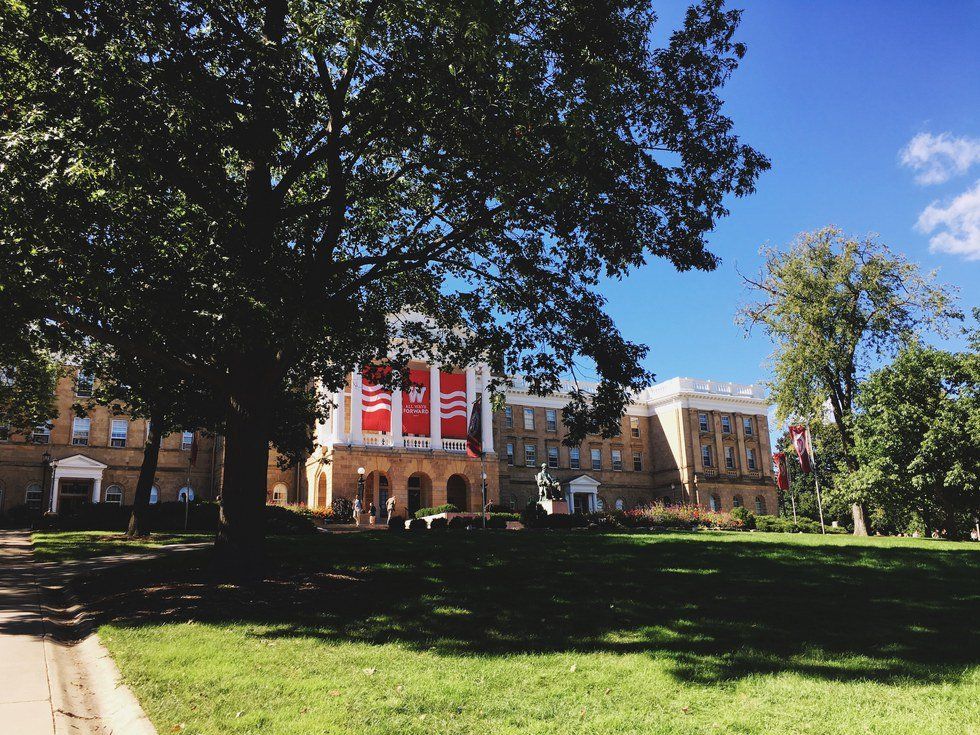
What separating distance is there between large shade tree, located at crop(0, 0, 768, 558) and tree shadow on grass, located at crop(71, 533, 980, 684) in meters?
2.23

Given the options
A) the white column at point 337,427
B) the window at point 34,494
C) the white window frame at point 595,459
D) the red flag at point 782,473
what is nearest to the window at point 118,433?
the window at point 34,494

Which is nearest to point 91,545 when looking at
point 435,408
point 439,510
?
point 439,510

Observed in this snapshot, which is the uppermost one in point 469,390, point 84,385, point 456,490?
point 469,390

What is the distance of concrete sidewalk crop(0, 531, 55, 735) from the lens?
5.20 metres

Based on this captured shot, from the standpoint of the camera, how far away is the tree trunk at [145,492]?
2253 centimetres

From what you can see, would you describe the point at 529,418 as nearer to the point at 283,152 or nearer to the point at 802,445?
the point at 802,445

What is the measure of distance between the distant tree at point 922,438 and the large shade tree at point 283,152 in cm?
1855

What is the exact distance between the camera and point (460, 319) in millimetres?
16422

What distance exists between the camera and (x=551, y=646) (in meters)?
7.35

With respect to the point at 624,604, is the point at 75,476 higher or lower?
higher

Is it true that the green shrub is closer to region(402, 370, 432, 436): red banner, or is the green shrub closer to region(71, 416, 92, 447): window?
region(402, 370, 432, 436): red banner

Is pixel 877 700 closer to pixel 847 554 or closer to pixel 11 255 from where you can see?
pixel 847 554

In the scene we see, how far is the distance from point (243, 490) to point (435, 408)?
37926mm

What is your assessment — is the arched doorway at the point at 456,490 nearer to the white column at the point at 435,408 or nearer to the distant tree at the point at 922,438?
the white column at the point at 435,408
